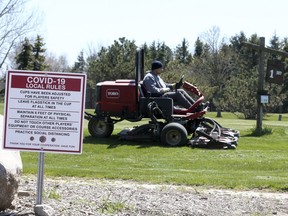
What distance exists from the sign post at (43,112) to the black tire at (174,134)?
8.87 metres

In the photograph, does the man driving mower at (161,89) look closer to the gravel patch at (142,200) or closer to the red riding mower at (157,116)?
the red riding mower at (157,116)

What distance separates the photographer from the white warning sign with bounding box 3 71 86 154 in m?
5.74

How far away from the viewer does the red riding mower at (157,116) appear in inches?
571

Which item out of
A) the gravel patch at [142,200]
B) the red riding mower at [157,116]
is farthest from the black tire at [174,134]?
the gravel patch at [142,200]

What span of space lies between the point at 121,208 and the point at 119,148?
7.51 meters

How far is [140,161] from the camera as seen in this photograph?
12.2 metres

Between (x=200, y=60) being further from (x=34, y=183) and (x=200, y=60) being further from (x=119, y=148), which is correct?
(x=34, y=183)

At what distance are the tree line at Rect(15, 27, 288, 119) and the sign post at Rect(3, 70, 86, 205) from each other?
114 ft

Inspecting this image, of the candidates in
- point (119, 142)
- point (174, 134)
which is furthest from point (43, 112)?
point (119, 142)

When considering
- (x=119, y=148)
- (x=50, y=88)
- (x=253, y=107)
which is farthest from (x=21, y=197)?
(x=253, y=107)

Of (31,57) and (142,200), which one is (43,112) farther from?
(31,57)

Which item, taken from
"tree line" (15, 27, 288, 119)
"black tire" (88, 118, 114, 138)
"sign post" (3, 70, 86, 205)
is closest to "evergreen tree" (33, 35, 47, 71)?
"tree line" (15, 27, 288, 119)

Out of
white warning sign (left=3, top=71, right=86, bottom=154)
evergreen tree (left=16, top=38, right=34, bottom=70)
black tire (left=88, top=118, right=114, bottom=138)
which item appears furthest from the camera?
evergreen tree (left=16, top=38, right=34, bottom=70)

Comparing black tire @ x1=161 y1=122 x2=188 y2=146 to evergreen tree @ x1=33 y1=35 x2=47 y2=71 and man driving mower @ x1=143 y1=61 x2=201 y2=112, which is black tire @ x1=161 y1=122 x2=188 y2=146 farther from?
evergreen tree @ x1=33 y1=35 x2=47 y2=71
